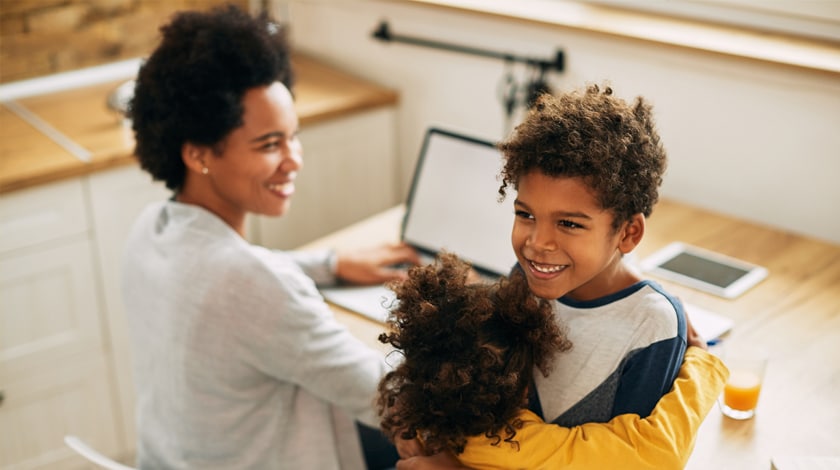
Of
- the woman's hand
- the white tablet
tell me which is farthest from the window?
the woman's hand

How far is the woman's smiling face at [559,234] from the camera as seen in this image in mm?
1077

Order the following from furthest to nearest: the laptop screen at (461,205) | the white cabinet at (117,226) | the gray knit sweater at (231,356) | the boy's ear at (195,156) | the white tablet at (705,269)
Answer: the white cabinet at (117,226), the laptop screen at (461,205), the white tablet at (705,269), the boy's ear at (195,156), the gray knit sweater at (231,356)

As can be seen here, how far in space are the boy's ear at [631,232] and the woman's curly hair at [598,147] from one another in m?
0.01

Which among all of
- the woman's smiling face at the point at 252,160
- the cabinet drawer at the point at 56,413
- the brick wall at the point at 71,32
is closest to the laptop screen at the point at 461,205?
the woman's smiling face at the point at 252,160

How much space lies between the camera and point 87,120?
244cm

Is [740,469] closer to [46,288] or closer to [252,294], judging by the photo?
[252,294]

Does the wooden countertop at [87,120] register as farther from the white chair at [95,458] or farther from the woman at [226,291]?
the white chair at [95,458]

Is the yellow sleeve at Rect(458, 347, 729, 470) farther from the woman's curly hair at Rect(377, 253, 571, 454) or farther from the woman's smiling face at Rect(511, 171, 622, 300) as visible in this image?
the woman's smiling face at Rect(511, 171, 622, 300)

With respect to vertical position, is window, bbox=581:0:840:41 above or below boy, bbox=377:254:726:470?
above

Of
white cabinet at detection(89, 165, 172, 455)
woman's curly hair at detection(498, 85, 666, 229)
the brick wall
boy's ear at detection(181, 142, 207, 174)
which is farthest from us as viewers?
the brick wall

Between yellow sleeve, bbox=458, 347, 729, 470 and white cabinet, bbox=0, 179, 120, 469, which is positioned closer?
yellow sleeve, bbox=458, 347, 729, 470

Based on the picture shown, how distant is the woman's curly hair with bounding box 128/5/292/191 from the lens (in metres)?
1.54

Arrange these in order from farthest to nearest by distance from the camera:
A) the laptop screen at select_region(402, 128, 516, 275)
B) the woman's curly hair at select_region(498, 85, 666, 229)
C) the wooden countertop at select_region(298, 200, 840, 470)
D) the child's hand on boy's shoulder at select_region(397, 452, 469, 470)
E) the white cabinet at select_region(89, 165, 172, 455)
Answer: the white cabinet at select_region(89, 165, 172, 455) → the laptop screen at select_region(402, 128, 516, 275) → the wooden countertop at select_region(298, 200, 840, 470) → the child's hand on boy's shoulder at select_region(397, 452, 469, 470) → the woman's curly hair at select_region(498, 85, 666, 229)

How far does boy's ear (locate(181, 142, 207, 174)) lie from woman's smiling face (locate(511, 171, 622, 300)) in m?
0.65
